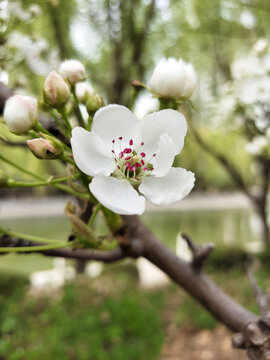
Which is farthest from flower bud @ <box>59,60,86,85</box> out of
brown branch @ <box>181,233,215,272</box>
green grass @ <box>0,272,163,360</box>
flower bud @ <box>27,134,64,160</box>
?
green grass @ <box>0,272,163,360</box>

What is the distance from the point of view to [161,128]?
26.8 inches

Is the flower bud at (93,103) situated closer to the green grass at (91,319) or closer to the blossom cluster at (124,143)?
the blossom cluster at (124,143)

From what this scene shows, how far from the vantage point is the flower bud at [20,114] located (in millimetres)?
667

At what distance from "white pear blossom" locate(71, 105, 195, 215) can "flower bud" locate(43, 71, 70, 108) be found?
0.28ft

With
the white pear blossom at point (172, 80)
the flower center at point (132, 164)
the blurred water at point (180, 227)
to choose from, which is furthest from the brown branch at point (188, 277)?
the blurred water at point (180, 227)

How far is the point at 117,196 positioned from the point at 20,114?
0.23m

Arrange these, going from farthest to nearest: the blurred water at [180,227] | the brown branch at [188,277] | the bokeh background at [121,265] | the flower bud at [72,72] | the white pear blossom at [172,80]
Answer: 1. the blurred water at [180,227]
2. the bokeh background at [121,265]
3. the brown branch at [188,277]
4. the flower bud at [72,72]
5. the white pear blossom at [172,80]

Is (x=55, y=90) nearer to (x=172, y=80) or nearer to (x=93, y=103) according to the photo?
(x=93, y=103)

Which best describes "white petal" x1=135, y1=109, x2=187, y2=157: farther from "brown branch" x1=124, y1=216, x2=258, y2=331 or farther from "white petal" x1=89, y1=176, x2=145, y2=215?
"brown branch" x1=124, y1=216, x2=258, y2=331

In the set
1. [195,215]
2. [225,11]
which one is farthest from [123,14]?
[195,215]

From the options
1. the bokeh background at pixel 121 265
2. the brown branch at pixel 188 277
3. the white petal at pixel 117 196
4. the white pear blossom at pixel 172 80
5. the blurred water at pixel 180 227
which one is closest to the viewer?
the white petal at pixel 117 196

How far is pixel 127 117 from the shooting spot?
0.70 meters

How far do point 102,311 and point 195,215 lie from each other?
47.8 ft

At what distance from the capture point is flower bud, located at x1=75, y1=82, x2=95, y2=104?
2.79 ft
